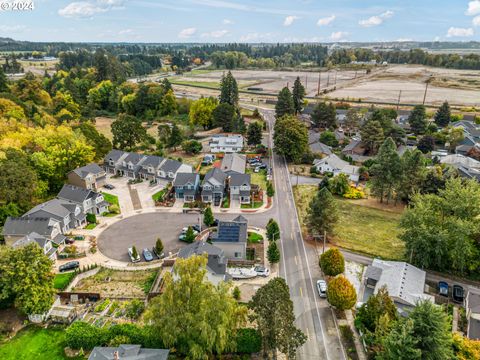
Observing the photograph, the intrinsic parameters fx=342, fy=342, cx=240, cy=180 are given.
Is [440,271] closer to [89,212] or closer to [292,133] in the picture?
[292,133]

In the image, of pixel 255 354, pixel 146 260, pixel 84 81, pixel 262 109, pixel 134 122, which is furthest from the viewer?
pixel 84 81

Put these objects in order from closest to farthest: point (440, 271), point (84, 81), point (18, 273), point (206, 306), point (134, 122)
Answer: point (206, 306) → point (18, 273) → point (440, 271) → point (134, 122) → point (84, 81)

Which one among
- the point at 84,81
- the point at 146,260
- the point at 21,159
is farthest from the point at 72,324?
the point at 84,81

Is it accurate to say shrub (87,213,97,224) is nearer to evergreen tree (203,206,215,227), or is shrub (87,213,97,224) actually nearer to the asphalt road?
evergreen tree (203,206,215,227)

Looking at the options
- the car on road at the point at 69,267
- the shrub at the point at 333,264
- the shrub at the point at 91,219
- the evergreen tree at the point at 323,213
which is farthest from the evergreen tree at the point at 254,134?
the car on road at the point at 69,267

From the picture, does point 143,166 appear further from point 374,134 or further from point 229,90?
point 229,90

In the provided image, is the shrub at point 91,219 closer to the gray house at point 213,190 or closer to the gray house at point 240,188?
the gray house at point 213,190

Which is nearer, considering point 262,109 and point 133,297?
point 133,297
